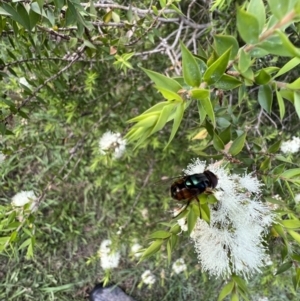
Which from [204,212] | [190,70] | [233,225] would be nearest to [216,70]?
[190,70]

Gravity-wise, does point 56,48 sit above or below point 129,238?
above

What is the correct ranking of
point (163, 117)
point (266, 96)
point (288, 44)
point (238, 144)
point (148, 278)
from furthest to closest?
point (148, 278), point (238, 144), point (266, 96), point (163, 117), point (288, 44)

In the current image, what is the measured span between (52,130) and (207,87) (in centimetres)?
139

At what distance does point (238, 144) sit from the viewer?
2.97 feet

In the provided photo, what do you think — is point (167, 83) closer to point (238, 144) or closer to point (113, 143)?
point (238, 144)

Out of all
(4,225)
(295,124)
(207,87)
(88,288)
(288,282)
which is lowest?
(88,288)

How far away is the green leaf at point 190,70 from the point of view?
0.62m

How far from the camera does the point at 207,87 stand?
669 millimetres

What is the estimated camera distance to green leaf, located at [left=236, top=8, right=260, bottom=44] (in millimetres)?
545

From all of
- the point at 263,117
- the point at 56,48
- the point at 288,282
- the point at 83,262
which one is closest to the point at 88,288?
the point at 83,262

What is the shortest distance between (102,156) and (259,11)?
119cm

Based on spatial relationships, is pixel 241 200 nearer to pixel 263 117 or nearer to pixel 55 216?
pixel 263 117

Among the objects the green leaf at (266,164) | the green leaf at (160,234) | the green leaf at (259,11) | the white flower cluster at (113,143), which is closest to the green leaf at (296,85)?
the green leaf at (259,11)

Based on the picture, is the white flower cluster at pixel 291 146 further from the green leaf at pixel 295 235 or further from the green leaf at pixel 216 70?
the green leaf at pixel 216 70
